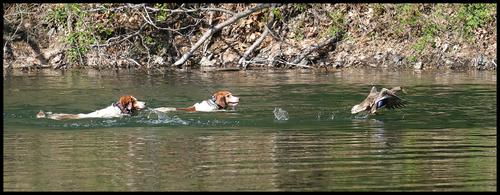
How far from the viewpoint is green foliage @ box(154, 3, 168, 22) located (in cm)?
2762

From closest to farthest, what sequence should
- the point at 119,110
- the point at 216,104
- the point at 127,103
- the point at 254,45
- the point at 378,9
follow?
the point at 127,103
the point at 119,110
the point at 216,104
the point at 254,45
the point at 378,9

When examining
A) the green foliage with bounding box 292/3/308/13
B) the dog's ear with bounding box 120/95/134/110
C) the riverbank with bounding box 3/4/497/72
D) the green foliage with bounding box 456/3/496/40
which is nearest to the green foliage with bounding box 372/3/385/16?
the riverbank with bounding box 3/4/497/72

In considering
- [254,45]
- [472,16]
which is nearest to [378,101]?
[254,45]

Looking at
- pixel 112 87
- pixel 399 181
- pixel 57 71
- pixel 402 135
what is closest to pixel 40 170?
pixel 399 181

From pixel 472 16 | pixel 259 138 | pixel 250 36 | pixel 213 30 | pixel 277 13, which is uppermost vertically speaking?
pixel 277 13

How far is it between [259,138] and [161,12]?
46.7 ft

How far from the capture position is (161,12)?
93.6ft

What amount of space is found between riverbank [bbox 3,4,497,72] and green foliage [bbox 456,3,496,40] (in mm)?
25

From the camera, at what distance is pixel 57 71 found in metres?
27.0

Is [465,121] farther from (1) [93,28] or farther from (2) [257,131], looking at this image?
(1) [93,28]

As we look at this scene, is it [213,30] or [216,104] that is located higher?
[213,30]

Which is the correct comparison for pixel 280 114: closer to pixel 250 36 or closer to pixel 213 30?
pixel 213 30

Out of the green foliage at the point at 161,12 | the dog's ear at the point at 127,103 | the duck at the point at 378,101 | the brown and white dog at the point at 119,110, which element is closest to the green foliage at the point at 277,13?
the green foliage at the point at 161,12

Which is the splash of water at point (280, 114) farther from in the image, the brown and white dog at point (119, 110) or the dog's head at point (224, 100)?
the brown and white dog at point (119, 110)
